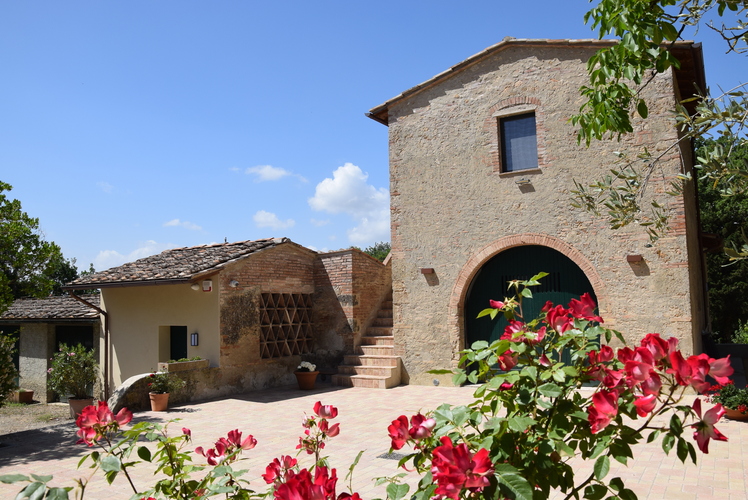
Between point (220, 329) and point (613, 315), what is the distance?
7380mm

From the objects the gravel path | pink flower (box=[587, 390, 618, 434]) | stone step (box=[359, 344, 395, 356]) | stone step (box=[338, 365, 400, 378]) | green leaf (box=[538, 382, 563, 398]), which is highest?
green leaf (box=[538, 382, 563, 398])

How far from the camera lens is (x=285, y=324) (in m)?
12.6

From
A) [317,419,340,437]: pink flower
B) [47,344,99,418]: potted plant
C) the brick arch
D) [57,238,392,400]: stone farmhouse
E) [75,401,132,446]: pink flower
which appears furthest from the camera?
[57,238,392,400]: stone farmhouse

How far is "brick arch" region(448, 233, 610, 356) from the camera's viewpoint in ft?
31.7

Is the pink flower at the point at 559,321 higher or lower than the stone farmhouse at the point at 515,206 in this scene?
lower

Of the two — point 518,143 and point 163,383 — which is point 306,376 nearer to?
point 163,383

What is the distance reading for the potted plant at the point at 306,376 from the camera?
1166 cm

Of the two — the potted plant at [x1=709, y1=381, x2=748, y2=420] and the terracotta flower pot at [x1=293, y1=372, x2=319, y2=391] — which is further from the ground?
the potted plant at [x1=709, y1=381, x2=748, y2=420]

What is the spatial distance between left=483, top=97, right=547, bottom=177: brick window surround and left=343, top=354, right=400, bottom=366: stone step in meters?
4.47

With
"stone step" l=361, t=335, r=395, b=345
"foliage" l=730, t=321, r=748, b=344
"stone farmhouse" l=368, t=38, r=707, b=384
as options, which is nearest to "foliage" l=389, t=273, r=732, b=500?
"stone farmhouse" l=368, t=38, r=707, b=384

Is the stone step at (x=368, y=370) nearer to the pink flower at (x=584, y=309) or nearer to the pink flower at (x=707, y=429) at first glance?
the pink flower at (x=584, y=309)

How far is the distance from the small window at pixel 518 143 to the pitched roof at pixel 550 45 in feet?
4.48

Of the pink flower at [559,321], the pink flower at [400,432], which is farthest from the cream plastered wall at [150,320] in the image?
the pink flower at [559,321]

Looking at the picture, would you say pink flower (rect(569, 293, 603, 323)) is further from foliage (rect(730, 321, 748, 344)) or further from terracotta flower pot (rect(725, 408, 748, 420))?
foliage (rect(730, 321, 748, 344))
